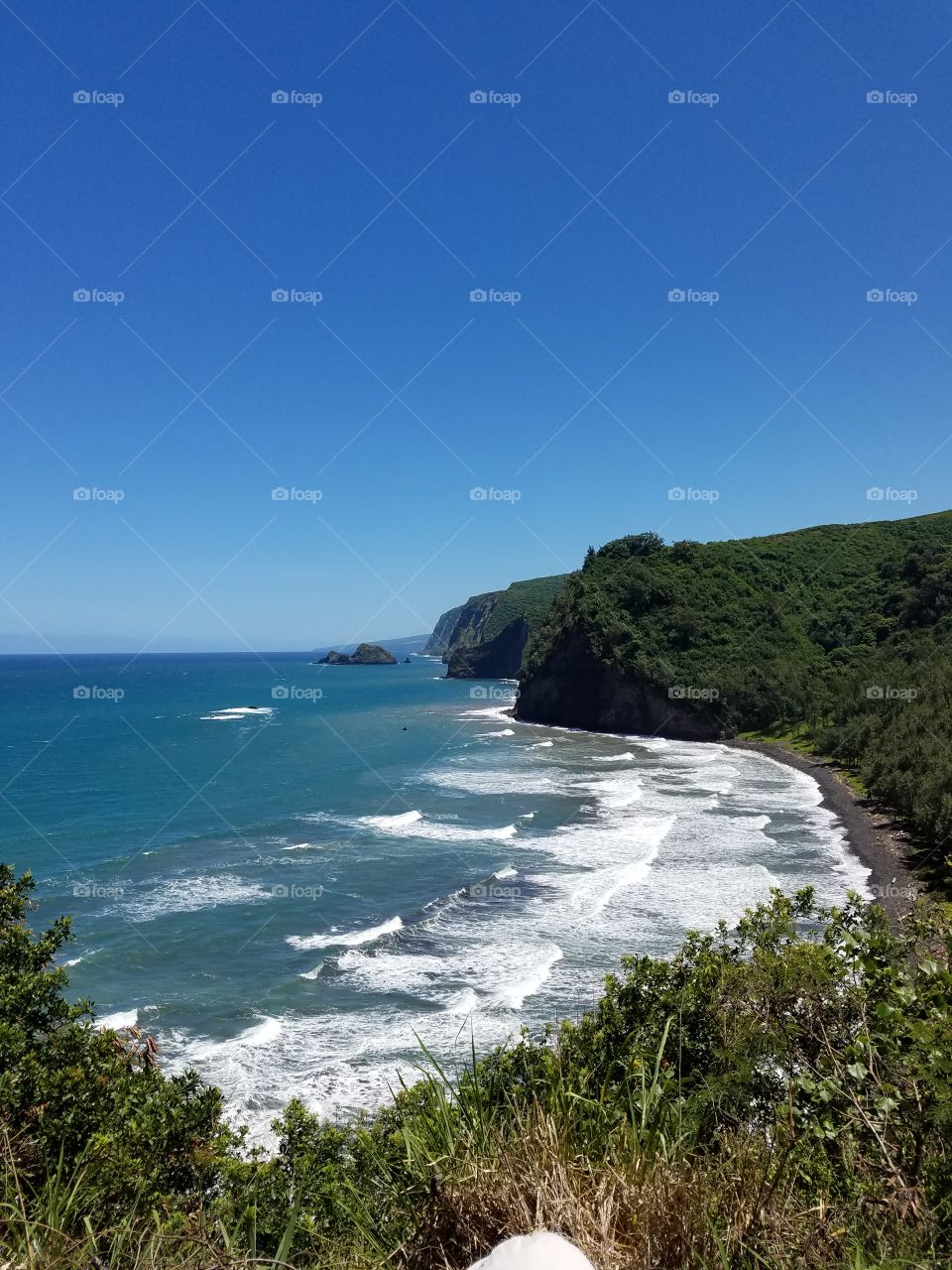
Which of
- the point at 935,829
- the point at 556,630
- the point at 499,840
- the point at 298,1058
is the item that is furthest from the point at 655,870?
the point at 556,630

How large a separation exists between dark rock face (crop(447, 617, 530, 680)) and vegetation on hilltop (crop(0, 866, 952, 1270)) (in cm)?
15279

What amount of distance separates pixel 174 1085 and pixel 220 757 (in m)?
55.3

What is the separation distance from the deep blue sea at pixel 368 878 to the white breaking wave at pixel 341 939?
9 centimetres

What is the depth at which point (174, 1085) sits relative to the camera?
407 inches

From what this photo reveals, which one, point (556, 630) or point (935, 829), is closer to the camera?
point (935, 829)

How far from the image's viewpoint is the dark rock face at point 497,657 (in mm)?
165000

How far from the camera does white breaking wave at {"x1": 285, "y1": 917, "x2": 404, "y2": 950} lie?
25000 mm

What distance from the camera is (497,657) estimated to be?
168125mm

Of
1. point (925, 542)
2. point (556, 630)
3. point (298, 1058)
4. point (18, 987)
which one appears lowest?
point (298, 1058)

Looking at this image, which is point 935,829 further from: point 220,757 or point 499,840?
point 220,757
